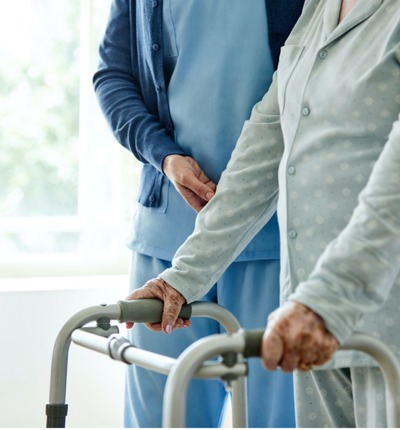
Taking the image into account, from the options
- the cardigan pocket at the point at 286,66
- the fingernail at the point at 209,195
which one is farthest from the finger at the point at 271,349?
the fingernail at the point at 209,195

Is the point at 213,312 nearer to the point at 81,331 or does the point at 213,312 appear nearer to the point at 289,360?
the point at 81,331

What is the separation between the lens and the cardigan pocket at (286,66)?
156 cm

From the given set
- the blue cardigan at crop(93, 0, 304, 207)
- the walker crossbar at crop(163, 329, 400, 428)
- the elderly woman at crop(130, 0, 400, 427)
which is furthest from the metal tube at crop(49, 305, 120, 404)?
the blue cardigan at crop(93, 0, 304, 207)

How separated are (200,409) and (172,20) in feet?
2.90

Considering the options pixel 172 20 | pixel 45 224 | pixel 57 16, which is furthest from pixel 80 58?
pixel 172 20

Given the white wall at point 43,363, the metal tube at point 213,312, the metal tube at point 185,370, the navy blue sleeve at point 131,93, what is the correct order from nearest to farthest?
the metal tube at point 185,370
the metal tube at point 213,312
the navy blue sleeve at point 131,93
the white wall at point 43,363

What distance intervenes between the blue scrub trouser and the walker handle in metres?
0.40

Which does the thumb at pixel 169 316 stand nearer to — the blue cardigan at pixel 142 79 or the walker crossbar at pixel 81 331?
the walker crossbar at pixel 81 331

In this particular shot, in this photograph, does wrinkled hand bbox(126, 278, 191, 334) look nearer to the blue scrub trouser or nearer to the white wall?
the blue scrub trouser

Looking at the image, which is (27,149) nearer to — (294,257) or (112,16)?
(112,16)

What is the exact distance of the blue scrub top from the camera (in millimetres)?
1908

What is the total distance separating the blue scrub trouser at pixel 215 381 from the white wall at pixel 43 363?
0.76 meters

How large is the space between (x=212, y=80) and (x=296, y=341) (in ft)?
3.10

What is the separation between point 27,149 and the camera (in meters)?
3.14
